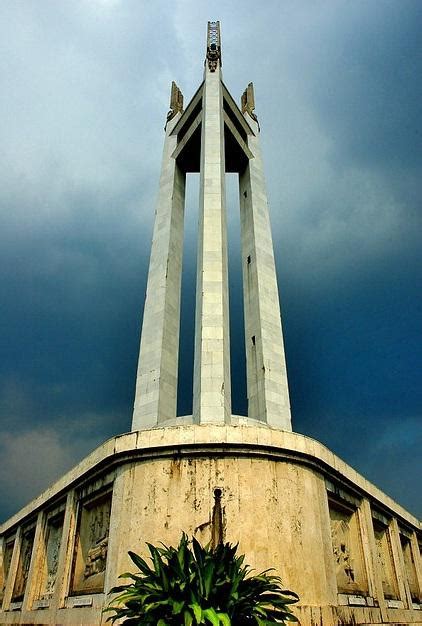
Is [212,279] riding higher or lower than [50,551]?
higher

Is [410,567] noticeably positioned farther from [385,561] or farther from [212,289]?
[212,289]

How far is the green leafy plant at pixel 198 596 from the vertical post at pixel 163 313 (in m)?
9.75

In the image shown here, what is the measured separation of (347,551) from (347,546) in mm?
128

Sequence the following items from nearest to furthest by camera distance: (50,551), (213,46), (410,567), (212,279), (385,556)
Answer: (50,551) → (385,556) → (212,279) → (410,567) → (213,46)

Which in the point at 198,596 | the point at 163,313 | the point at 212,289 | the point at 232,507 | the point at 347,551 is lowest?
the point at 198,596

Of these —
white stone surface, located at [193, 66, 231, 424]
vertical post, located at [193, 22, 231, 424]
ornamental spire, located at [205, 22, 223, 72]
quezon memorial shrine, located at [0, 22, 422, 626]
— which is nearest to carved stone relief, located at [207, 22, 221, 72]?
ornamental spire, located at [205, 22, 223, 72]

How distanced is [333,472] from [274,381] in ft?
22.8

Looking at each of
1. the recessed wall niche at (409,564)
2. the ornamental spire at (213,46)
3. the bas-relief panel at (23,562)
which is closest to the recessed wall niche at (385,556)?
→ the recessed wall niche at (409,564)

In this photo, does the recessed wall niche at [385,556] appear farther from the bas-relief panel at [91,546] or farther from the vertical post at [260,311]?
the bas-relief panel at [91,546]

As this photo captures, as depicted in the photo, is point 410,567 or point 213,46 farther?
point 213,46

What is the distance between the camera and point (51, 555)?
13.6 metres

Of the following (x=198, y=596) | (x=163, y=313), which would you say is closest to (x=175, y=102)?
(x=163, y=313)

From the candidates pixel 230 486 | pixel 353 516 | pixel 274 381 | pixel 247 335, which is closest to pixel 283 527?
pixel 230 486

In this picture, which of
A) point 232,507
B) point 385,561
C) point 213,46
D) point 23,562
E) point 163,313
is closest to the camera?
point 232,507
